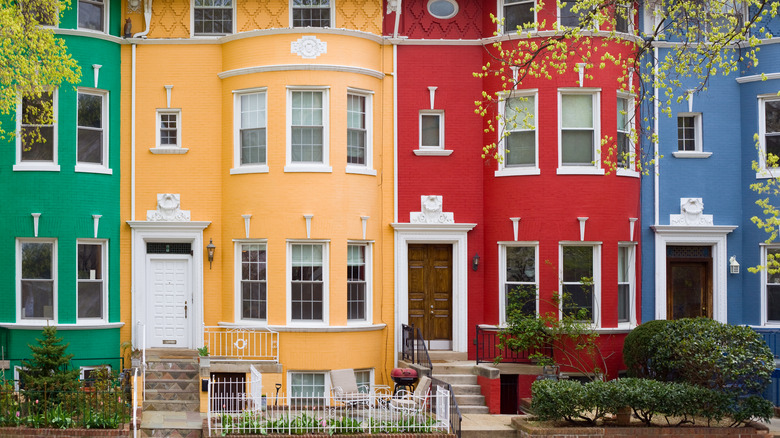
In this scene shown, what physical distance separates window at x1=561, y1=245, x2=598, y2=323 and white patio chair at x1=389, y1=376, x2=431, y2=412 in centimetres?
409

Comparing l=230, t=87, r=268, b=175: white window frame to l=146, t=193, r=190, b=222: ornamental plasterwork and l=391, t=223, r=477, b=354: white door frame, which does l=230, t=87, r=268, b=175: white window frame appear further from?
l=391, t=223, r=477, b=354: white door frame

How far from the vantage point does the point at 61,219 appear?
2025 centimetres

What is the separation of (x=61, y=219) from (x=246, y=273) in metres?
4.10

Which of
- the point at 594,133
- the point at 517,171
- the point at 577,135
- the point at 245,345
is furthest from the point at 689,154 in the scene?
the point at 245,345

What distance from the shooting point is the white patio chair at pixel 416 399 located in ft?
55.9

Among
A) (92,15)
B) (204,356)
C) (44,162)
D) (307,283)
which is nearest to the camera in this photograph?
(204,356)

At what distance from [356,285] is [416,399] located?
12.7 ft

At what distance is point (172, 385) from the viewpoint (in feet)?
64.2

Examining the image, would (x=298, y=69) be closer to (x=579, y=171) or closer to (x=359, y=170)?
(x=359, y=170)

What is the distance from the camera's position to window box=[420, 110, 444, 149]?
21656 millimetres

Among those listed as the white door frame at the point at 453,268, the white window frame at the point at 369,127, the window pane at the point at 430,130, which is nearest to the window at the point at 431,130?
the window pane at the point at 430,130

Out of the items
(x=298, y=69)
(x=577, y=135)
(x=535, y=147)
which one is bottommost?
(x=535, y=147)

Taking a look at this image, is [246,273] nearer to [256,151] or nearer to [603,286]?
[256,151]

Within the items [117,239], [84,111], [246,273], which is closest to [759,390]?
[246,273]
